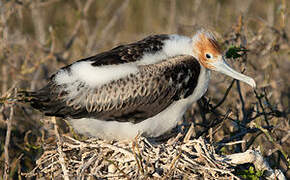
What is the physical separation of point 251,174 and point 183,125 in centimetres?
95

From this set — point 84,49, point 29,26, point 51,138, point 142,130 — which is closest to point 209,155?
point 142,130

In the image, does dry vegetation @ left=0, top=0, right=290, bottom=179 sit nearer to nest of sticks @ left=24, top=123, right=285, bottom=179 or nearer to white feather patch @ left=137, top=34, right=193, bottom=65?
nest of sticks @ left=24, top=123, right=285, bottom=179

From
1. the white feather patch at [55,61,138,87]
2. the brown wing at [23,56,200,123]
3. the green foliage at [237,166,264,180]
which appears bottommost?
the green foliage at [237,166,264,180]

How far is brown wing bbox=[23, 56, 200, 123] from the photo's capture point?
12.2ft

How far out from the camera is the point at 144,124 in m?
3.85

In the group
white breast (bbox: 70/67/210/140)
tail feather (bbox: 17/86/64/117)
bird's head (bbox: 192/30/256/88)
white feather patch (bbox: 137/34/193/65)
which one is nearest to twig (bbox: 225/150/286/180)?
white breast (bbox: 70/67/210/140)

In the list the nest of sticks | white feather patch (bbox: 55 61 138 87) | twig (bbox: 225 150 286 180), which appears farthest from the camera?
white feather patch (bbox: 55 61 138 87)

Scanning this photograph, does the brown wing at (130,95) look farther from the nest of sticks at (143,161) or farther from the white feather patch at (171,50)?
the nest of sticks at (143,161)

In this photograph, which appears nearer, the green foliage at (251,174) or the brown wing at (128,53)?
the green foliage at (251,174)

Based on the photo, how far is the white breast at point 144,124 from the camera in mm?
3809

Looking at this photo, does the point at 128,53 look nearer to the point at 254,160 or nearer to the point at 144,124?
the point at 144,124

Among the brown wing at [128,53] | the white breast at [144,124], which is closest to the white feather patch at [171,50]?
the brown wing at [128,53]

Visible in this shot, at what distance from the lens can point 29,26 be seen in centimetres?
927

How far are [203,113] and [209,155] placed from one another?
829 mm
